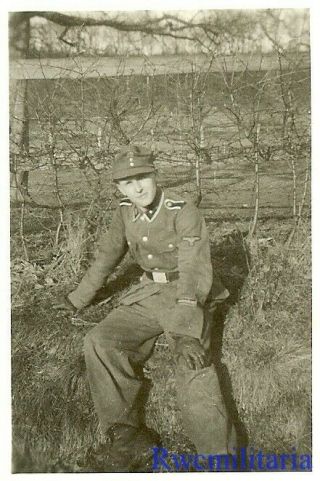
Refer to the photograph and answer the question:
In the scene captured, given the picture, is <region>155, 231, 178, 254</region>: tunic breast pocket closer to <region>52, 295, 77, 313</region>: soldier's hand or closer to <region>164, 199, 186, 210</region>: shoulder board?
<region>164, 199, 186, 210</region>: shoulder board

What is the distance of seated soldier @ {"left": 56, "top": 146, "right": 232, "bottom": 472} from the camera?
2090 mm

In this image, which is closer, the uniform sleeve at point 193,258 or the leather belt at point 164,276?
the uniform sleeve at point 193,258

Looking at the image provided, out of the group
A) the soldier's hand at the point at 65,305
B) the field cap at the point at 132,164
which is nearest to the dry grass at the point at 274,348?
the soldier's hand at the point at 65,305

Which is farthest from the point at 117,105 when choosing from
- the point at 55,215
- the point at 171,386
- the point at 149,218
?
the point at 171,386

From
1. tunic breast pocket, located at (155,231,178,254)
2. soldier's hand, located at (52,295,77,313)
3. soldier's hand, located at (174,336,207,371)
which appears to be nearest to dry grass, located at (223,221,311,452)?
soldier's hand, located at (174,336,207,371)

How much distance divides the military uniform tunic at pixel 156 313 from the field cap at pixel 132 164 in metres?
0.20

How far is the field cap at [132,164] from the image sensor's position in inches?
84.2

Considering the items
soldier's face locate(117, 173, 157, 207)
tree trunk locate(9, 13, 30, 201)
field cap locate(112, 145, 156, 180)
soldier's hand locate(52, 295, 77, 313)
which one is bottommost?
soldier's hand locate(52, 295, 77, 313)

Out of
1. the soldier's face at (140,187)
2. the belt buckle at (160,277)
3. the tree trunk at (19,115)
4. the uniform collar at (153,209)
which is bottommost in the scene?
the belt buckle at (160,277)

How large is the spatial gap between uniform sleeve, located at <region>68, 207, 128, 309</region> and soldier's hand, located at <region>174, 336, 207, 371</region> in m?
0.58

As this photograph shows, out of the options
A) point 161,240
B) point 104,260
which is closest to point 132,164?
point 161,240

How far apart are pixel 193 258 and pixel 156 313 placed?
355 mm

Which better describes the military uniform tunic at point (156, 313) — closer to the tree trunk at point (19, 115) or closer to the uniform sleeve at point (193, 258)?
the uniform sleeve at point (193, 258)

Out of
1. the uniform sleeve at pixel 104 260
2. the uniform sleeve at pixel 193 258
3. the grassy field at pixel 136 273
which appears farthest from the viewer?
the uniform sleeve at pixel 104 260
